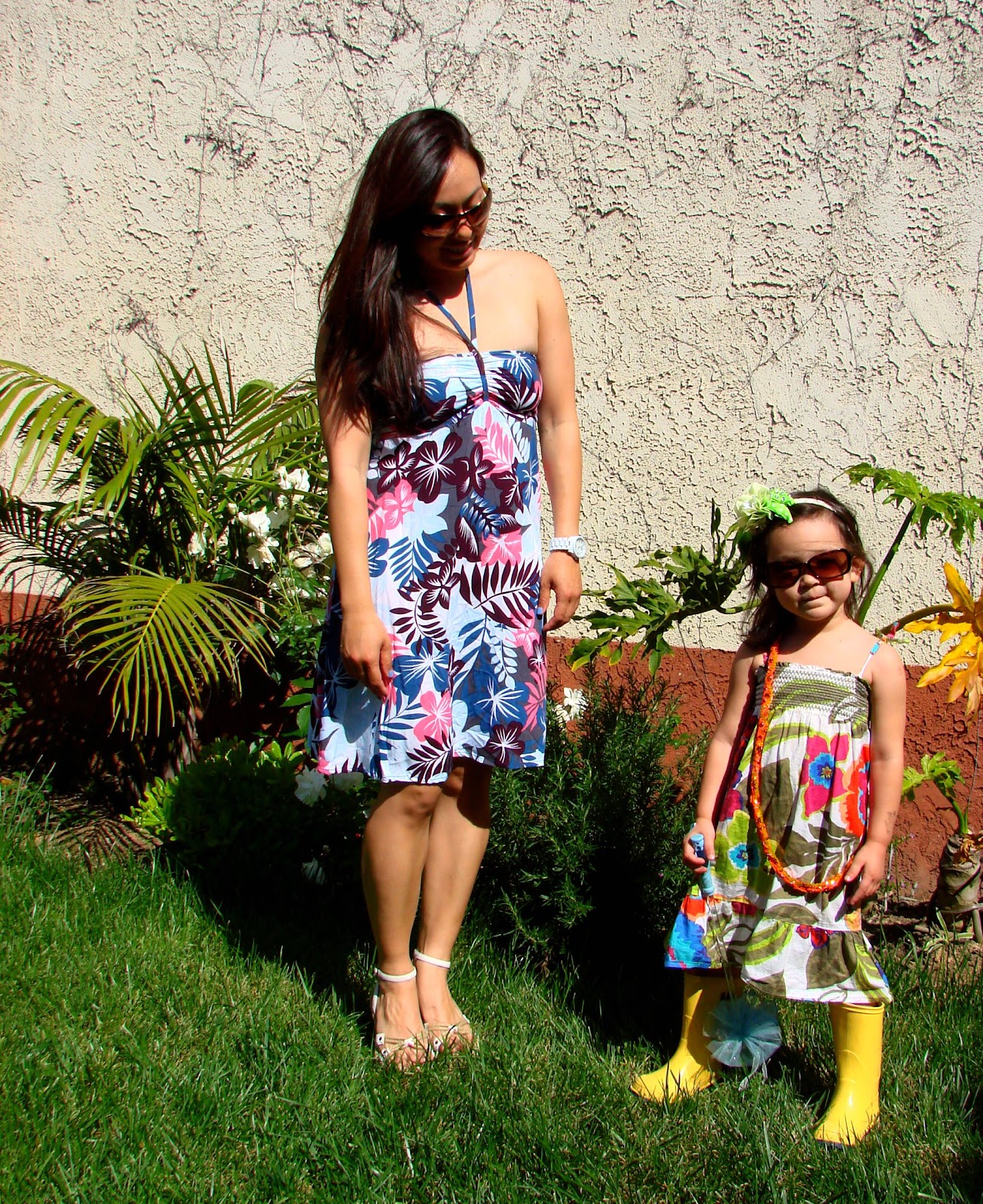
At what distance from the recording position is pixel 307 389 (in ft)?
11.6

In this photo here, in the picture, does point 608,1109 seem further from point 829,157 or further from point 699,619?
point 829,157

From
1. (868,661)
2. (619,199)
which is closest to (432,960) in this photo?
(868,661)

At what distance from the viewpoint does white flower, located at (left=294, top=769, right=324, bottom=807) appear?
2.86 m

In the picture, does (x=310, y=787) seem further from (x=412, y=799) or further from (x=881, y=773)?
(x=881, y=773)

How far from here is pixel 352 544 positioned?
194 centimetres

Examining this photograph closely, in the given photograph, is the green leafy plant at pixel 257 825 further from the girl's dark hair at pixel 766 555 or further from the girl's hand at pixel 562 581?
the girl's dark hair at pixel 766 555

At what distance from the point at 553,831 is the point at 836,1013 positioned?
0.81m

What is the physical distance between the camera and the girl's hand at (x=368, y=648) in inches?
75.0

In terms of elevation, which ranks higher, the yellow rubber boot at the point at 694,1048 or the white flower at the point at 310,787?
the white flower at the point at 310,787

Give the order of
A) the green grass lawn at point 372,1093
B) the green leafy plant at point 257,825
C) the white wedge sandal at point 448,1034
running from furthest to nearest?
the green leafy plant at point 257,825 < the white wedge sandal at point 448,1034 < the green grass lawn at point 372,1093

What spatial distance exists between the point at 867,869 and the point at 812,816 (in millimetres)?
127

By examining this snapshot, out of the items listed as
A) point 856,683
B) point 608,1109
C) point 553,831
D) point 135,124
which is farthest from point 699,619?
point 135,124

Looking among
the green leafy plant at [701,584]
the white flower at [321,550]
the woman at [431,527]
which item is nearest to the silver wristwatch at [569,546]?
the woman at [431,527]

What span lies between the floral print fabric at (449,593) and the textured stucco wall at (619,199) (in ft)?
4.21
